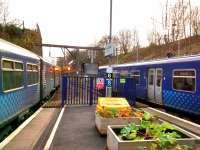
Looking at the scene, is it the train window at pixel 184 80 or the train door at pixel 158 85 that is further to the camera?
the train door at pixel 158 85

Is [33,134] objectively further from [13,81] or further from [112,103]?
[112,103]

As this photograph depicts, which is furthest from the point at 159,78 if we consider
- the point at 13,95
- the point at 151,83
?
the point at 13,95

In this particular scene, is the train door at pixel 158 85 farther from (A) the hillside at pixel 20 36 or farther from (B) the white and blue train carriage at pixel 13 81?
(A) the hillside at pixel 20 36

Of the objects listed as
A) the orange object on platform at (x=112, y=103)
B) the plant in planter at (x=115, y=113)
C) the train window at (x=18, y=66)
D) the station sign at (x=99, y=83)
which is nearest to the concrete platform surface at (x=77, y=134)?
the plant in planter at (x=115, y=113)

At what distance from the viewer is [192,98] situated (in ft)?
53.0

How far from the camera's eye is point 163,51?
5112 centimetres

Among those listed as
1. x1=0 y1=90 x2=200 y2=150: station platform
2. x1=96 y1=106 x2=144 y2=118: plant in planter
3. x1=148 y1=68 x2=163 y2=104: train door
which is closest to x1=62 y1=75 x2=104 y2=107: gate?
x1=0 y1=90 x2=200 y2=150: station platform

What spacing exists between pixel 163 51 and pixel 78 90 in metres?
31.3

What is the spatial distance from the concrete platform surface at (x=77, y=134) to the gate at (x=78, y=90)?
10.9 feet

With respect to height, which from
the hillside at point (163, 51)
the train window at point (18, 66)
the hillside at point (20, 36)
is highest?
the hillside at point (20, 36)

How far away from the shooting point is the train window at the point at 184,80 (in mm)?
16250

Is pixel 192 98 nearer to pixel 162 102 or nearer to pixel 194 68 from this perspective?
pixel 194 68

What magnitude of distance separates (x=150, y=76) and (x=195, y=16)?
56.8ft

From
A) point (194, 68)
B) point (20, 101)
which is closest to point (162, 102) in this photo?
point (194, 68)
